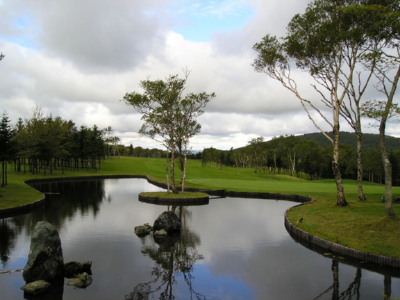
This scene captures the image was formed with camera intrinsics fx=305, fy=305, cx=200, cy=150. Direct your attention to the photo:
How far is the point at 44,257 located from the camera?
1277 cm

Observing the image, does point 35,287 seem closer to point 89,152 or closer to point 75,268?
point 75,268

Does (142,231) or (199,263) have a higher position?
(142,231)

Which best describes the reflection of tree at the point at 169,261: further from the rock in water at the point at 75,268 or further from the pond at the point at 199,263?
the rock in water at the point at 75,268

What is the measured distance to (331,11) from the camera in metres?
24.1

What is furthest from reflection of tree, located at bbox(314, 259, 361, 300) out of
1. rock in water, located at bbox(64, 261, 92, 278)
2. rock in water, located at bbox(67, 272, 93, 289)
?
rock in water, located at bbox(64, 261, 92, 278)

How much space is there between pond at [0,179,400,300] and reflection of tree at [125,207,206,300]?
4 centimetres

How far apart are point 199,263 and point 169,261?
153cm

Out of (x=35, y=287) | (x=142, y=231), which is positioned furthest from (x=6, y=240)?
(x=35, y=287)

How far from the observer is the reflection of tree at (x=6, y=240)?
15.1 m

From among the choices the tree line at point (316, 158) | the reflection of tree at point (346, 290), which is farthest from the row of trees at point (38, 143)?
the tree line at point (316, 158)

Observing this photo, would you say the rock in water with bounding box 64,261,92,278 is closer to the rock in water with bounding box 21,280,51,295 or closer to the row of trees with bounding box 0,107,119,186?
the rock in water with bounding box 21,280,51,295

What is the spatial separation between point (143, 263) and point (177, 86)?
78.0ft

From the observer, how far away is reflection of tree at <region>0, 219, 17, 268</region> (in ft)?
49.6

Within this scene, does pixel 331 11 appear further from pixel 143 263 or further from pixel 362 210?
pixel 143 263
